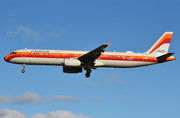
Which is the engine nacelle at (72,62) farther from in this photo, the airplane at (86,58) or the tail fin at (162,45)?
the tail fin at (162,45)

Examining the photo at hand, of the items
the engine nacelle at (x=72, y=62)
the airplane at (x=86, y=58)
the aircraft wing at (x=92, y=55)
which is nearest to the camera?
the aircraft wing at (x=92, y=55)

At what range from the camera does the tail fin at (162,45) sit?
54.8 m

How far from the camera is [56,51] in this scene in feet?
164

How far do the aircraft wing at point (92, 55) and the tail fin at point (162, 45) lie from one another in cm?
1190

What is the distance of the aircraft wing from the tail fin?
39.0 ft

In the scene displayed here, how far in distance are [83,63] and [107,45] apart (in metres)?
6.78

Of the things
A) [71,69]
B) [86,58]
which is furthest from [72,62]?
[71,69]

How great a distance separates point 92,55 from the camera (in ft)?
159

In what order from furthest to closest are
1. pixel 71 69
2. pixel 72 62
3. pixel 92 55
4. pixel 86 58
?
1. pixel 71 69
2. pixel 86 58
3. pixel 92 55
4. pixel 72 62

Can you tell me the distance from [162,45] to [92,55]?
16343mm

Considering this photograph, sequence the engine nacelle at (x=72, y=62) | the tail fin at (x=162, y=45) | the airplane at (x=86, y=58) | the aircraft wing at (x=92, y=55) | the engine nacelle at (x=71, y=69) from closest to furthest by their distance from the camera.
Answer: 1. the aircraft wing at (x=92, y=55)
2. the engine nacelle at (x=72, y=62)
3. the airplane at (x=86, y=58)
4. the engine nacelle at (x=71, y=69)
5. the tail fin at (x=162, y=45)

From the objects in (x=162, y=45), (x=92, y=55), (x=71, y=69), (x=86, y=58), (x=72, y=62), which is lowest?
(x=71, y=69)

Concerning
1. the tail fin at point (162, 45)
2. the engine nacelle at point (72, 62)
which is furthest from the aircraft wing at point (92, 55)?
the tail fin at point (162, 45)

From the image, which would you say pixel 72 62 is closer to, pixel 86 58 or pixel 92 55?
pixel 86 58
